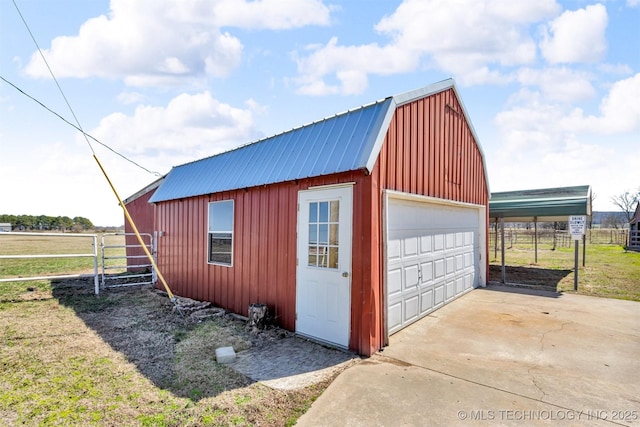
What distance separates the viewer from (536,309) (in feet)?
22.4

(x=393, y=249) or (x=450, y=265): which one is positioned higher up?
(x=393, y=249)

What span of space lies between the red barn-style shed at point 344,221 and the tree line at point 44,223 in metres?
46.1

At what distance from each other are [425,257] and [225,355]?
13.2 ft

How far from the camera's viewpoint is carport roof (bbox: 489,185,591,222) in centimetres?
936

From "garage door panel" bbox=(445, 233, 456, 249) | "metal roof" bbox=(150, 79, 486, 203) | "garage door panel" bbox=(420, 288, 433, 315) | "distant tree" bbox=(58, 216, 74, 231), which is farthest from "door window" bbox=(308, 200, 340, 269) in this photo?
"distant tree" bbox=(58, 216, 74, 231)

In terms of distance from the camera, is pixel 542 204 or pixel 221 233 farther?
pixel 542 204

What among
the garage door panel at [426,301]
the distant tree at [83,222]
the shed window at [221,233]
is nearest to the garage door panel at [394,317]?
the garage door panel at [426,301]

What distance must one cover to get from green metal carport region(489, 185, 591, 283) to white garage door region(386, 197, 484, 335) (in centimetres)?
223

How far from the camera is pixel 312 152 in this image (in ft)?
17.5

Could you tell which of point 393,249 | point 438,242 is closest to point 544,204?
point 438,242

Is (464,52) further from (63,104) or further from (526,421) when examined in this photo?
(63,104)

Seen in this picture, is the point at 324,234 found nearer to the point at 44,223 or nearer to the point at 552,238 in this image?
the point at 552,238

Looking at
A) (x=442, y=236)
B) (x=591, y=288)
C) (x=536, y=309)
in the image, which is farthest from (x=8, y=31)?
(x=591, y=288)

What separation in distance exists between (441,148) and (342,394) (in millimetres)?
5273
